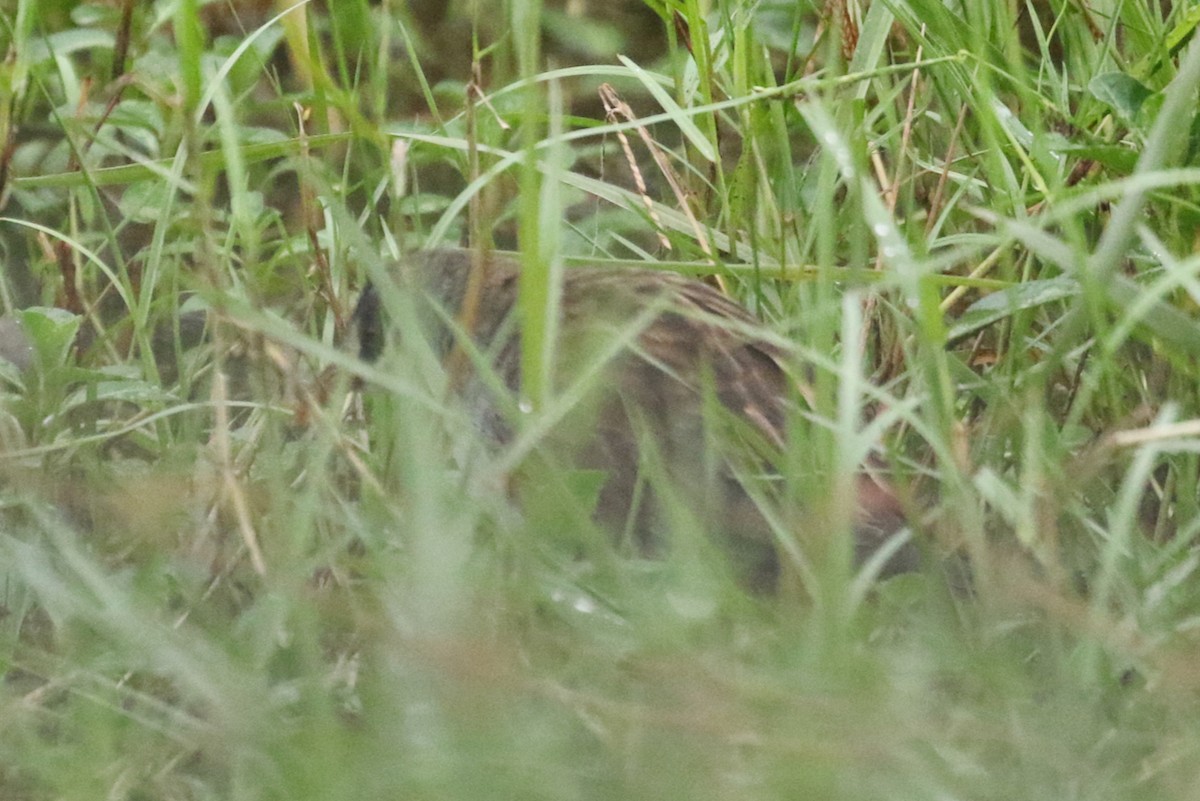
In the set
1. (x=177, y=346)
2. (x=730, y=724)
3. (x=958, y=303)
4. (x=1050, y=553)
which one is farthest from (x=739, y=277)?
(x=730, y=724)

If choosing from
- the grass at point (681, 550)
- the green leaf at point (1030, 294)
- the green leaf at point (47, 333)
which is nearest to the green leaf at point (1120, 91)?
the grass at point (681, 550)

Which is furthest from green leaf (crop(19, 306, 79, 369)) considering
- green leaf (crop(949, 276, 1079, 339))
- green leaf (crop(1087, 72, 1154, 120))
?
green leaf (crop(1087, 72, 1154, 120))

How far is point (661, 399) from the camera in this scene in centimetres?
205

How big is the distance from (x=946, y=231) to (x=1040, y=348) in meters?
0.29

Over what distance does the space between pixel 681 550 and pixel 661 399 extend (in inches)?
28.1

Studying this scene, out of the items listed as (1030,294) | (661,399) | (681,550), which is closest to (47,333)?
(661,399)

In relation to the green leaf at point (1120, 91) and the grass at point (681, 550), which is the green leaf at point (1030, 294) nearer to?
the grass at point (681, 550)

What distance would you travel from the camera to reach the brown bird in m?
1.65

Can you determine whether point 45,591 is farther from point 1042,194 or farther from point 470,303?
point 1042,194

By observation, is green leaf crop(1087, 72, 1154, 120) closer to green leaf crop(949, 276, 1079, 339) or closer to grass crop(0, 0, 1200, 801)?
grass crop(0, 0, 1200, 801)

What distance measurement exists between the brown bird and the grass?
0.06 m

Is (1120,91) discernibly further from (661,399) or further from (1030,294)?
(661,399)

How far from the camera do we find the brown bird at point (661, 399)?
1.65 metres

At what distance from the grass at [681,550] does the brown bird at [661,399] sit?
6 centimetres
